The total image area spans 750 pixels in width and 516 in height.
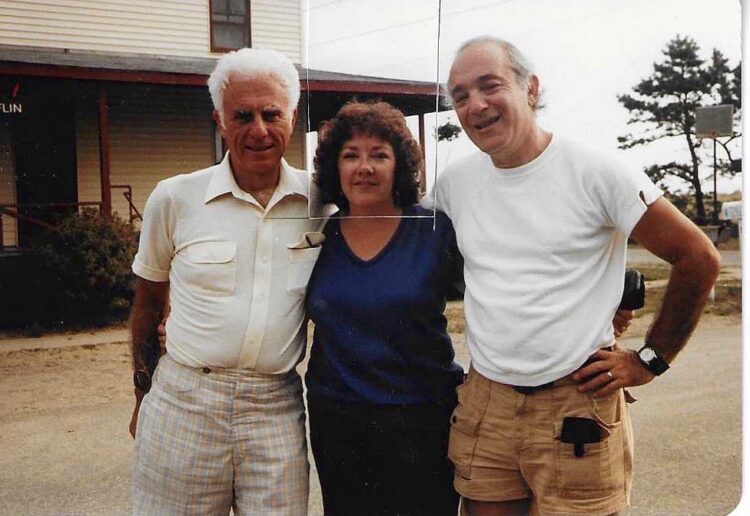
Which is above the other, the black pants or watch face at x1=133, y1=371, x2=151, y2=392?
watch face at x1=133, y1=371, x2=151, y2=392

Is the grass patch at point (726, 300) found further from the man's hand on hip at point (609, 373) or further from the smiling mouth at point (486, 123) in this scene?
the smiling mouth at point (486, 123)

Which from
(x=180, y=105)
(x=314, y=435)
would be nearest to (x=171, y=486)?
(x=314, y=435)

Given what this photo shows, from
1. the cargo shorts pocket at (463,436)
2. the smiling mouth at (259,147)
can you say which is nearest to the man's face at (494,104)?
the smiling mouth at (259,147)

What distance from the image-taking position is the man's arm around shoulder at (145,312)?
5.24 ft

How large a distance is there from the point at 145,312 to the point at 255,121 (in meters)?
0.50

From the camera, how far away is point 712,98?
5.98 ft

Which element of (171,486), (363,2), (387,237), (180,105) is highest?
(363,2)

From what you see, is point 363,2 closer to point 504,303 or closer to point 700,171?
point 504,303

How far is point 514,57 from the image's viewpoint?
1.47 m

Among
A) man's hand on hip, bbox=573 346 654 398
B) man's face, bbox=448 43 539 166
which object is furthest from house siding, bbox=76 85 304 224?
man's hand on hip, bbox=573 346 654 398

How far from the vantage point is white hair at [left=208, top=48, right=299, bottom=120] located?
148cm

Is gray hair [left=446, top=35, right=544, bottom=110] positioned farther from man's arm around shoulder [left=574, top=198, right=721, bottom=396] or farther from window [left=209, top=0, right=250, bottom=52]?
window [left=209, top=0, right=250, bottom=52]

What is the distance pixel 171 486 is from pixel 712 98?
1532mm

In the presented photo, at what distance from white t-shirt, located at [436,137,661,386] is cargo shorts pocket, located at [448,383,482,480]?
11 centimetres
